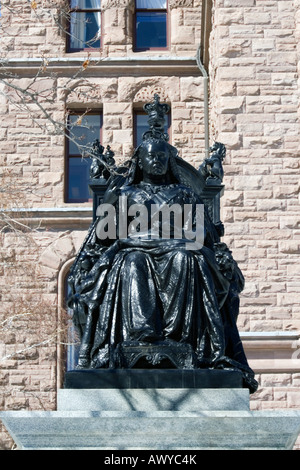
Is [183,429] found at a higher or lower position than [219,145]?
lower

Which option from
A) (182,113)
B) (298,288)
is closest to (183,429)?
(298,288)

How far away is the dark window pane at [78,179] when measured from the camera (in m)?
18.8

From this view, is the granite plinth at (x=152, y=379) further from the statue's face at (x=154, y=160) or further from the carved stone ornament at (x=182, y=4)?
→ the carved stone ornament at (x=182, y=4)

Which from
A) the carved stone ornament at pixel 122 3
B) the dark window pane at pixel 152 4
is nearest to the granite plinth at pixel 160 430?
the carved stone ornament at pixel 122 3

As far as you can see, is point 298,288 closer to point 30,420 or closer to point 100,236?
point 100,236

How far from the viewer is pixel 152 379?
20.6 feet

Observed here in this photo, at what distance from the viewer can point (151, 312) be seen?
6.66 meters

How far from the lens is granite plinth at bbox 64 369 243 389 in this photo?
6.28 metres

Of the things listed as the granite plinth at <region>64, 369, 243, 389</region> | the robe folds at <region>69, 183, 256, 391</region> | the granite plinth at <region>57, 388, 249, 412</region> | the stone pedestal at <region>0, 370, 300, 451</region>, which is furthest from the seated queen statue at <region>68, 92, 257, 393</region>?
the stone pedestal at <region>0, 370, 300, 451</region>

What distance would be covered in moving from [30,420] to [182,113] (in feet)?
45.7

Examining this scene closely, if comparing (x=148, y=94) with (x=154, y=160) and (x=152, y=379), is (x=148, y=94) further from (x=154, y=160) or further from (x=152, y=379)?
(x=152, y=379)

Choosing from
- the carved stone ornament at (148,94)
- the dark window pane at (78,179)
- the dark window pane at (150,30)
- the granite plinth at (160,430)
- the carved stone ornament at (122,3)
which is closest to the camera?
the granite plinth at (160,430)

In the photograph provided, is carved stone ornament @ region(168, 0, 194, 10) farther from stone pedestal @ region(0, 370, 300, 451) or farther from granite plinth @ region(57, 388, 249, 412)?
stone pedestal @ region(0, 370, 300, 451)

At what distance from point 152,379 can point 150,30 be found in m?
14.9
